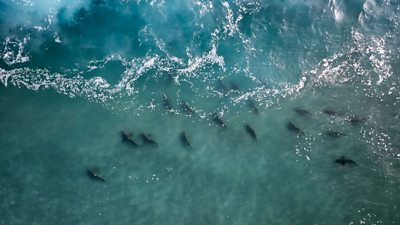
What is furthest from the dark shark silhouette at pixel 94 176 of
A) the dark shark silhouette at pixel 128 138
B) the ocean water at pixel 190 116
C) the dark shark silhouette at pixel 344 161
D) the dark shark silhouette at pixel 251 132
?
the dark shark silhouette at pixel 344 161

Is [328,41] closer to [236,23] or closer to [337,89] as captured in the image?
[337,89]

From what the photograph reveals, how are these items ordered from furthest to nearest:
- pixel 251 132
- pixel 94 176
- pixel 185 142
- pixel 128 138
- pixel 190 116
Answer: pixel 190 116, pixel 251 132, pixel 185 142, pixel 128 138, pixel 94 176

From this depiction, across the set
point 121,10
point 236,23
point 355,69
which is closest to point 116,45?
point 121,10

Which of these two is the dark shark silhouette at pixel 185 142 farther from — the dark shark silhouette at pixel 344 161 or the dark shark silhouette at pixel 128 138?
the dark shark silhouette at pixel 344 161

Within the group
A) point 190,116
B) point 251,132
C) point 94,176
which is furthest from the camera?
point 190,116

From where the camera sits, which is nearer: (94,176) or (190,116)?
(94,176)

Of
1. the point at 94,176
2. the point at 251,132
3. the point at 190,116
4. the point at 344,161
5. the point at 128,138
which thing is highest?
the point at 344,161

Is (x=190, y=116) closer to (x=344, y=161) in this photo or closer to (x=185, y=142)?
(x=185, y=142)

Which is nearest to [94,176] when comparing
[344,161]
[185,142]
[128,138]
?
[128,138]

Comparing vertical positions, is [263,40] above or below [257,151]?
above

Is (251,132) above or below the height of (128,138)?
above
